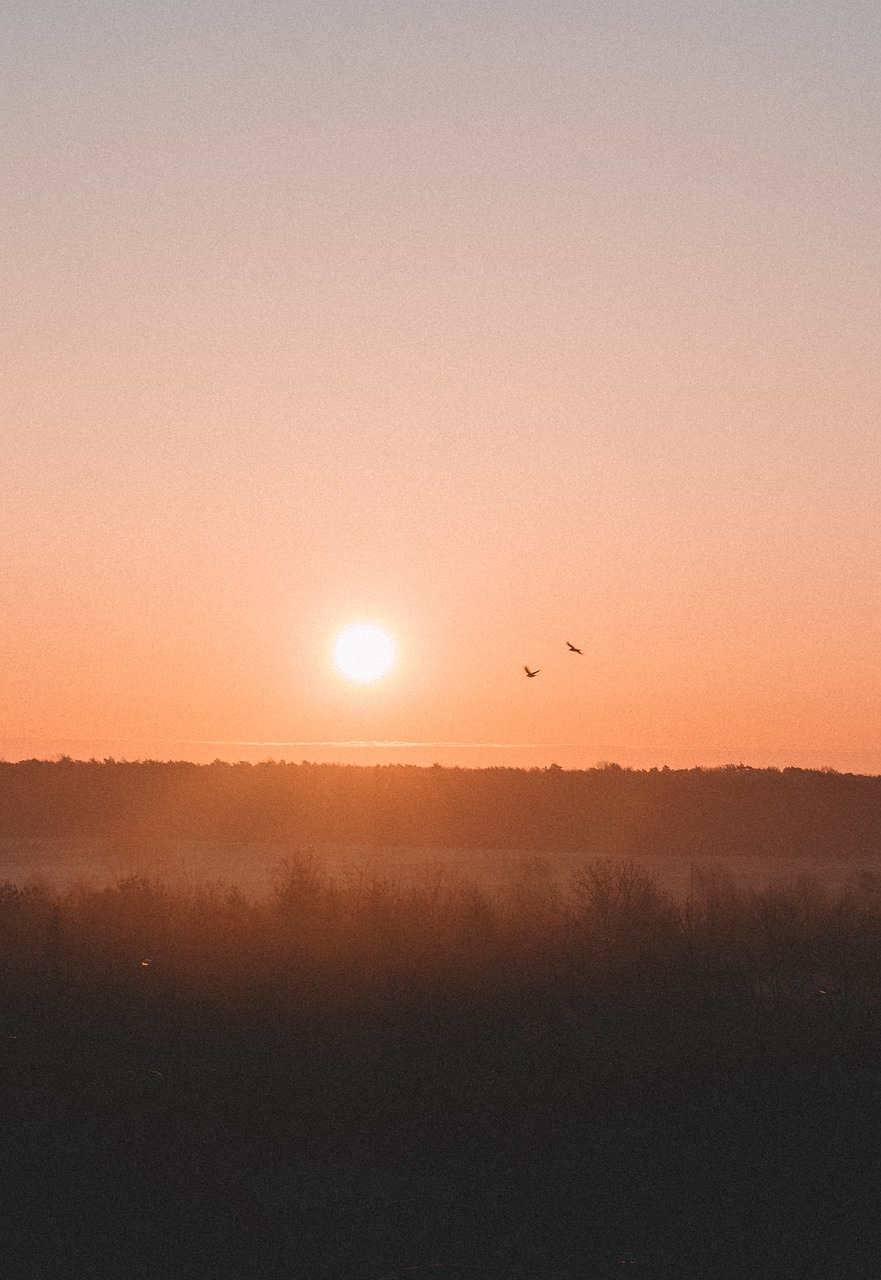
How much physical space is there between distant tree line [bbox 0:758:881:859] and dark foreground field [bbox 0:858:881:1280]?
28535mm

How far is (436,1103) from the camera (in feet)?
41.2

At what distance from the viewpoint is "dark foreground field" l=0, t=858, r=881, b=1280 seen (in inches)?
359

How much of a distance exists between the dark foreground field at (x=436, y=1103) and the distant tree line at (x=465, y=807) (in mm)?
28535

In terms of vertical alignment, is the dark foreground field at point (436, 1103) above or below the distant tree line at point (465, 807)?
below

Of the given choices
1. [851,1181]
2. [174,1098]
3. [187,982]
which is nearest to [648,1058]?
[851,1181]

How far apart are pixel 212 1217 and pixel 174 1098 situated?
3.30m

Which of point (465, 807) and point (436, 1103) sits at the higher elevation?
A: point (465, 807)

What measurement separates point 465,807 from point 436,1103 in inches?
1584

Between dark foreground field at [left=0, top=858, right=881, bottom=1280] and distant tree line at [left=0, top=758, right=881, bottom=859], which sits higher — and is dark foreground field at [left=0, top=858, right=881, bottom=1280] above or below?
below

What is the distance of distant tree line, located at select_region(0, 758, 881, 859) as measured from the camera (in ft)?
165

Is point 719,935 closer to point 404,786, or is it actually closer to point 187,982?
point 187,982

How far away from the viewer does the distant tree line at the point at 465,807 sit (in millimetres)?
50281

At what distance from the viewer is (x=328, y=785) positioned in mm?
54281

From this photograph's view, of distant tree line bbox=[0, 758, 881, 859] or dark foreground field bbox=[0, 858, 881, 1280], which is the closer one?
dark foreground field bbox=[0, 858, 881, 1280]
